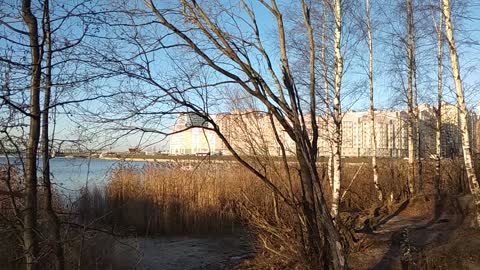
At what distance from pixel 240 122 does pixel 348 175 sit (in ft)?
39.2

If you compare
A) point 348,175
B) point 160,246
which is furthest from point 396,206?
point 160,246

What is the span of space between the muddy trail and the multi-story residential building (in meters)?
2.52

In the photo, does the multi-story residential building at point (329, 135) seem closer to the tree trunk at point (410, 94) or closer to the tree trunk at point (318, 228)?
the tree trunk at point (410, 94)

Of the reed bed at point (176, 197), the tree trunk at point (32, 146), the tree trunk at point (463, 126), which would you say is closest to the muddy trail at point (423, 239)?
the tree trunk at point (463, 126)

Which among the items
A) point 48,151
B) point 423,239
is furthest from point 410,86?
point 48,151

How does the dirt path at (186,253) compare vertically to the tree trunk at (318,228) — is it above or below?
below

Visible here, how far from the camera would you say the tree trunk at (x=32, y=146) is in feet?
11.1

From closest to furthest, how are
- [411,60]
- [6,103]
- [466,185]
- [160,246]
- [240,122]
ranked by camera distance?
[6,103] → [240,122] → [160,246] → [411,60] → [466,185]

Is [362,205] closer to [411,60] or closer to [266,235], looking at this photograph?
[411,60]

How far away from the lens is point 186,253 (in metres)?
12.2

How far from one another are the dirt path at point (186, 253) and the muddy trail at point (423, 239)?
3.33 m

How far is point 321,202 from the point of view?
192 inches

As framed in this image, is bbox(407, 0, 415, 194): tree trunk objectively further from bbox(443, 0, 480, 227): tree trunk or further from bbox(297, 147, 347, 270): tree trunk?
bbox(297, 147, 347, 270): tree trunk

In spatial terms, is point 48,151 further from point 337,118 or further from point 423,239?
point 423,239
